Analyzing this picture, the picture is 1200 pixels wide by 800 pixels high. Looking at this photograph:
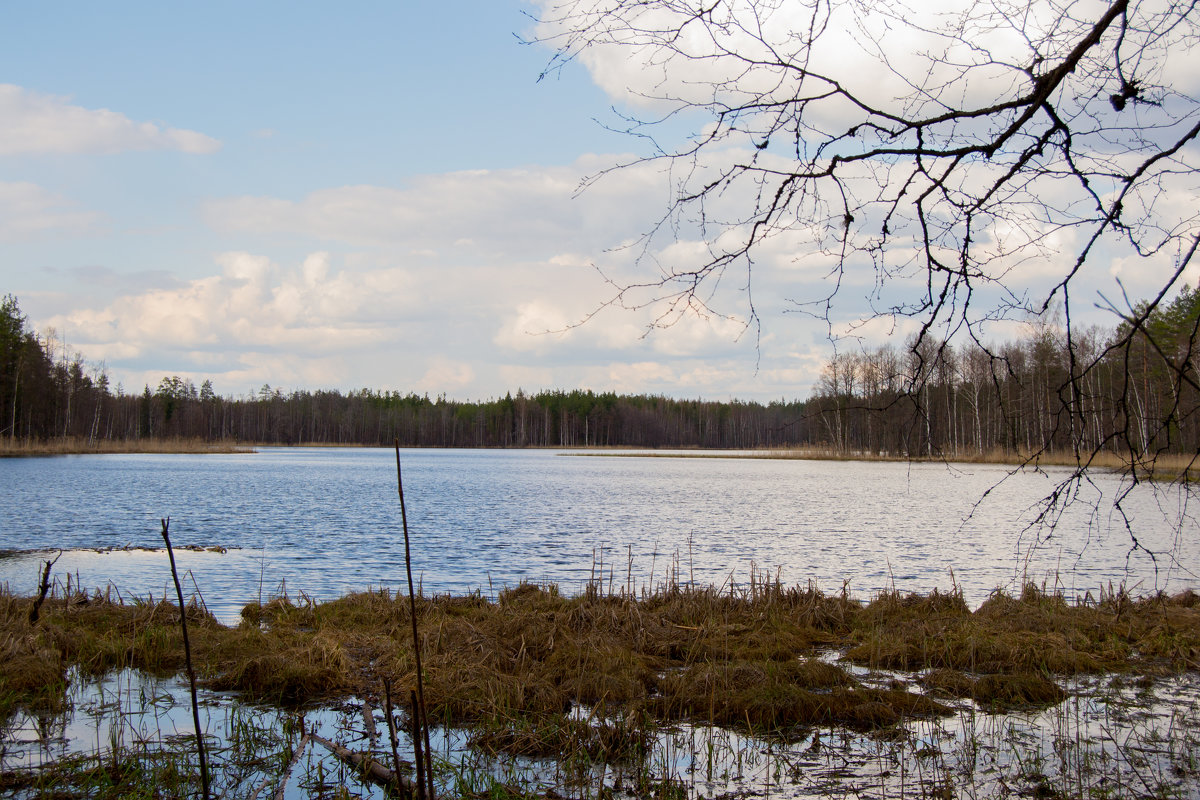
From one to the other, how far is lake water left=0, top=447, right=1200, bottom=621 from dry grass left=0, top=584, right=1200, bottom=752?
862mm

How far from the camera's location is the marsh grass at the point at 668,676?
6137 millimetres

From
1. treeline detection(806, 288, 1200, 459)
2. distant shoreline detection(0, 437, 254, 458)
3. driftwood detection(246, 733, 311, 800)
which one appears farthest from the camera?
distant shoreline detection(0, 437, 254, 458)

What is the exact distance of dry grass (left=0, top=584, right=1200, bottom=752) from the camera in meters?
7.57

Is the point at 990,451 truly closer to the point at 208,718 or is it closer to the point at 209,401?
the point at 208,718

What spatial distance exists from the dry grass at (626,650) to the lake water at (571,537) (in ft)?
2.83

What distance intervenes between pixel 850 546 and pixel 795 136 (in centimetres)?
1942

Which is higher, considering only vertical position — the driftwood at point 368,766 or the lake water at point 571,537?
the driftwood at point 368,766

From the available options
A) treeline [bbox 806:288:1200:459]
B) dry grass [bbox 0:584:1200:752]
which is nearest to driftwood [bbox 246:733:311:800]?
dry grass [bbox 0:584:1200:752]

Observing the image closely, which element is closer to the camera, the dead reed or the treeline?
the treeline

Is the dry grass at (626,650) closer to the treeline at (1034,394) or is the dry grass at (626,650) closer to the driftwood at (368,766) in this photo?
the driftwood at (368,766)

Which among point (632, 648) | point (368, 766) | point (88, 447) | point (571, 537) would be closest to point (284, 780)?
point (368, 766)

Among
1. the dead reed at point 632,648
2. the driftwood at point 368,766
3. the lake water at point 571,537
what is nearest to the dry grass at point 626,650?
the dead reed at point 632,648

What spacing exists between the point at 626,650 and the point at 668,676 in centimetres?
77

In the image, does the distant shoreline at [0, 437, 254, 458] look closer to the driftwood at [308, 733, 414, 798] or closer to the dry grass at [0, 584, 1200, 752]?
the dry grass at [0, 584, 1200, 752]
